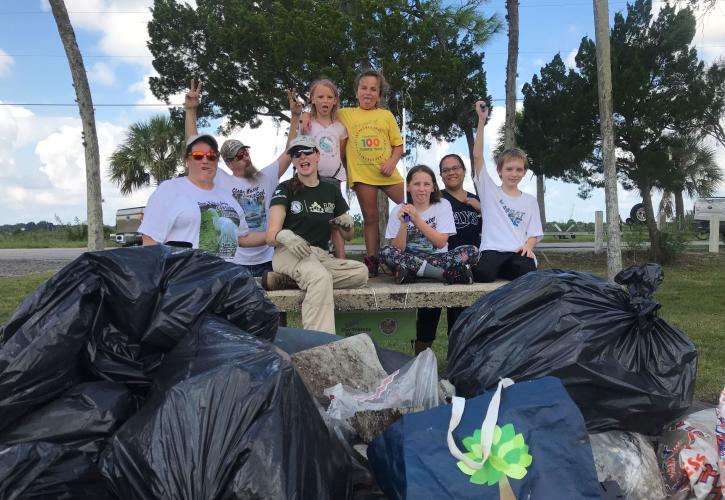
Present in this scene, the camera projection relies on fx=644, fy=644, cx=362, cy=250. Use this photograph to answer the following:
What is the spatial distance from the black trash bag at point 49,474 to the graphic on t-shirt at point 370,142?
120 inches

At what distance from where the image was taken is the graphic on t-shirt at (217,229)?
11.5ft

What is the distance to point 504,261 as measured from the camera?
407 cm

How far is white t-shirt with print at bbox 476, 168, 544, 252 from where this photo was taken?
162 inches

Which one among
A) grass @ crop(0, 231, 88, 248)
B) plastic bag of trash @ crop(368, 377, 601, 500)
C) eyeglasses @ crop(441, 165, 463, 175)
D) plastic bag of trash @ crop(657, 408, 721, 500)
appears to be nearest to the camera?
plastic bag of trash @ crop(368, 377, 601, 500)

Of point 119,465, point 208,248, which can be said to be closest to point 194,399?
point 119,465

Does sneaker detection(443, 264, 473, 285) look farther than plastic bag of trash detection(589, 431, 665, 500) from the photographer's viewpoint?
Result: Yes

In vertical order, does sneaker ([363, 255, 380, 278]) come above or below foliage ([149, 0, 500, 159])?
below

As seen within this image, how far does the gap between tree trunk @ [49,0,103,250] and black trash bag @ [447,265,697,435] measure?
5633mm

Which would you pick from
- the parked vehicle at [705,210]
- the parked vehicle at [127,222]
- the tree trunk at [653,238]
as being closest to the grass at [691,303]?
the tree trunk at [653,238]

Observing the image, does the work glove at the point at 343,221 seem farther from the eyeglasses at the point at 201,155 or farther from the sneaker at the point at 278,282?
the eyeglasses at the point at 201,155

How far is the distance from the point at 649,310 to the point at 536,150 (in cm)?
1259

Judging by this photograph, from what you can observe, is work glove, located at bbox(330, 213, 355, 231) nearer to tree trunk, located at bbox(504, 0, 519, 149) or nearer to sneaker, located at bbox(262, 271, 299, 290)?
sneaker, located at bbox(262, 271, 299, 290)

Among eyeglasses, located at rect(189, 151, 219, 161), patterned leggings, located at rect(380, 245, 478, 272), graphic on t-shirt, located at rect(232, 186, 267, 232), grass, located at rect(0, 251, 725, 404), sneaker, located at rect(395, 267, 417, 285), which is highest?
eyeglasses, located at rect(189, 151, 219, 161)

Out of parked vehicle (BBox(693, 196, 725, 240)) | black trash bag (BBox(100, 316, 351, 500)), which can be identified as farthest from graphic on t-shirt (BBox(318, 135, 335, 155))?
parked vehicle (BBox(693, 196, 725, 240))
